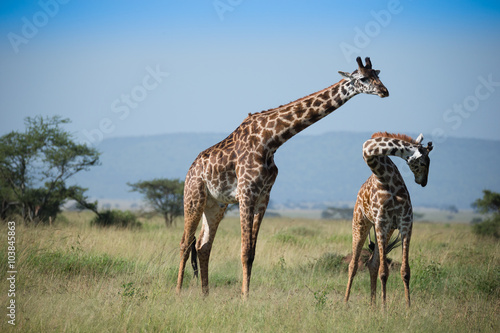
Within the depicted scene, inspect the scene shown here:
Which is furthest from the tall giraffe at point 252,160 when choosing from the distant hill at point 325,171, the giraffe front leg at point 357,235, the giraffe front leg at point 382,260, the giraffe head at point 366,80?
the distant hill at point 325,171

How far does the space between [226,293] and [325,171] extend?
16635 cm

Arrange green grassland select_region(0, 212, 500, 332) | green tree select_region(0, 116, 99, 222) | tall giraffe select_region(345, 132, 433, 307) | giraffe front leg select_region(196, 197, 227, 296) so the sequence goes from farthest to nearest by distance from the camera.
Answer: green tree select_region(0, 116, 99, 222)
giraffe front leg select_region(196, 197, 227, 296)
tall giraffe select_region(345, 132, 433, 307)
green grassland select_region(0, 212, 500, 332)

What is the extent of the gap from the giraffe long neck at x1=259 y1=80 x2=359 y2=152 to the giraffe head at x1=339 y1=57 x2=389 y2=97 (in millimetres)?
101

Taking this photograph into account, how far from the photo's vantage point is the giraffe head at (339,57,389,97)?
298 inches

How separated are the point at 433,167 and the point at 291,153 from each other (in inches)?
1817

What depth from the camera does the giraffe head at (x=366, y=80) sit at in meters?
7.56

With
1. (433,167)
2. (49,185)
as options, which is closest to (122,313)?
(49,185)

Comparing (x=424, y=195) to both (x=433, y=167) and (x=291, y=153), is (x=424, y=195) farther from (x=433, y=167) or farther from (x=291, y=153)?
(x=291, y=153)

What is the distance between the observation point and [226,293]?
9648 mm

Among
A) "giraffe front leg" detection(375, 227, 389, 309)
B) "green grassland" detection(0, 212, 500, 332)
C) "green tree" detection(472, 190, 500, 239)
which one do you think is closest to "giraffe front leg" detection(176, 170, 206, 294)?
"green grassland" detection(0, 212, 500, 332)

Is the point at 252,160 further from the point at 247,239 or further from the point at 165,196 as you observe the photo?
the point at 165,196

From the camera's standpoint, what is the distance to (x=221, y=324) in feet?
23.1

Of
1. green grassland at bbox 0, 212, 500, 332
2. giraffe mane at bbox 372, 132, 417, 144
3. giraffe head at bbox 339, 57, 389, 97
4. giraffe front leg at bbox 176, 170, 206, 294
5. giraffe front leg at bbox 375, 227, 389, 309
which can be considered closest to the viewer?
green grassland at bbox 0, 212, 500, 332

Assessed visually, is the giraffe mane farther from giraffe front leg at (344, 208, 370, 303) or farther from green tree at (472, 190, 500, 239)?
green tree at (472, 190, 500, 239)
